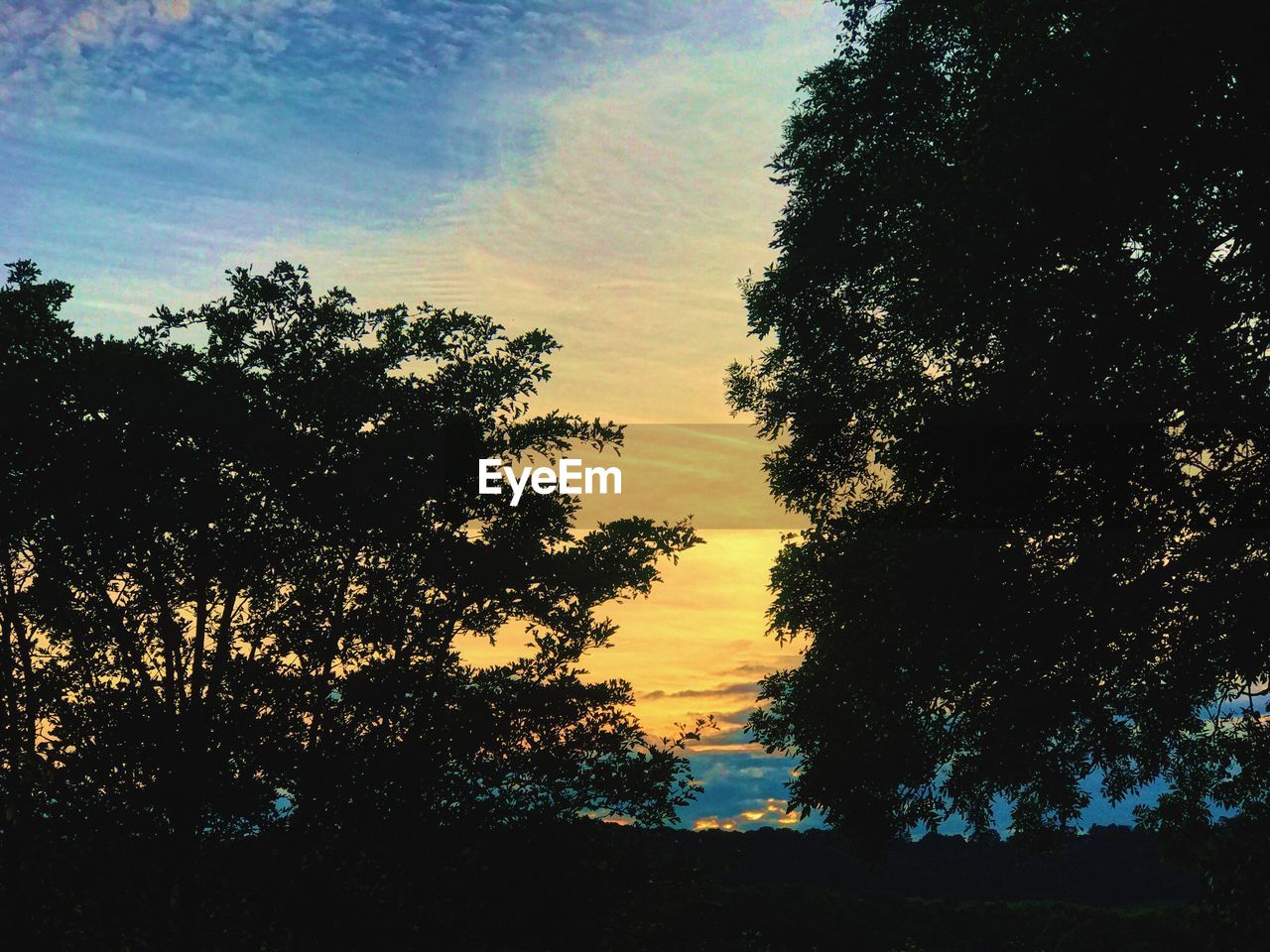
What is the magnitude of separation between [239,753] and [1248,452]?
634 inches

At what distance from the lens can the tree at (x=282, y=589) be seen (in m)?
16.5

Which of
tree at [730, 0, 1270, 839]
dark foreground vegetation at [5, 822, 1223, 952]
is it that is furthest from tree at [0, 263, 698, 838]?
tree at [730, 0, 1270, 839]

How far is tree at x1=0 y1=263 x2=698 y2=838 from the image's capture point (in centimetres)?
1648

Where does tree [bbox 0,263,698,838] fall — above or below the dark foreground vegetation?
above

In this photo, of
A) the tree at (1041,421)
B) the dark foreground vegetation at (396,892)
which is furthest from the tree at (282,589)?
the tree at (1041,421)

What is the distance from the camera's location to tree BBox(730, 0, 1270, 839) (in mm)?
13469

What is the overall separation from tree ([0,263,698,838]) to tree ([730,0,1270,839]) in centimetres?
442

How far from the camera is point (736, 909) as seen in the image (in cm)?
6022

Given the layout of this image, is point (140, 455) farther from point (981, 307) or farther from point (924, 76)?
point (924, 76)

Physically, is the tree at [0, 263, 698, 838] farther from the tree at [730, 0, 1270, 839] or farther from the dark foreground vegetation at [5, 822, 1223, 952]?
the tree at [730, 0, 1270, 839]

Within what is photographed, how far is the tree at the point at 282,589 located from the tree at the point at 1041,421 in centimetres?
442

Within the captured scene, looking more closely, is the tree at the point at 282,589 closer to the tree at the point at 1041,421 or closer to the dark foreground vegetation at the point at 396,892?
the dark foreground vegetation at the point at 396,892

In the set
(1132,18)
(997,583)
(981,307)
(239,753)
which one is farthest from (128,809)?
(1132,18)

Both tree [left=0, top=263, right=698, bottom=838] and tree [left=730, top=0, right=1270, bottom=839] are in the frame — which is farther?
tree [left=0, top=263, right=698, bottom=838]
